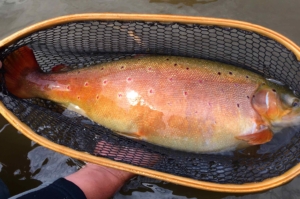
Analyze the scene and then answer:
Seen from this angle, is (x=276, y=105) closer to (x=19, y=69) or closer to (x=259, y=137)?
(x=259, y=137)

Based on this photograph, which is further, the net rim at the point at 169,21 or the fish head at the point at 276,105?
the fish head at the point at 276,105

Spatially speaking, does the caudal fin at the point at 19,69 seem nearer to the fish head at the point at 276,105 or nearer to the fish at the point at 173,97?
the fish at the point at 173,97

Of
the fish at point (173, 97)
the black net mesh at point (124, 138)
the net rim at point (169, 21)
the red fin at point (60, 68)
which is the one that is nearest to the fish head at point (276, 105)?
the fish at point (173, 97)

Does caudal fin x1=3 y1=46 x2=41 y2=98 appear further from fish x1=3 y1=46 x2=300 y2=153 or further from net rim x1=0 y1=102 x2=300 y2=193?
net rim x1=0 y1=102 x2=300 y2=193

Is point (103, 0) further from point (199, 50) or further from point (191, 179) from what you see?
point (191, 179)

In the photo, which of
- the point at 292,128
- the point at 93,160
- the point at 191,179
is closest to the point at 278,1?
the point at 292,128

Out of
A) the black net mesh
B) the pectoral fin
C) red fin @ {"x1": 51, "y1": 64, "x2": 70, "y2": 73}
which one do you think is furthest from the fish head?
red fin @ {"x1": 51, "y1": 64, "x2": 70, "y2": 73}

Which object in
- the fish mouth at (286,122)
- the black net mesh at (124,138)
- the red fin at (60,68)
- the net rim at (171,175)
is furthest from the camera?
the red fin at (60,68)

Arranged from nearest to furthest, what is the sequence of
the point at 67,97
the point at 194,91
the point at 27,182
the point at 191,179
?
the point at 191,179 < the point at 194,91 < the point at 67,97 < the point at 27,182
